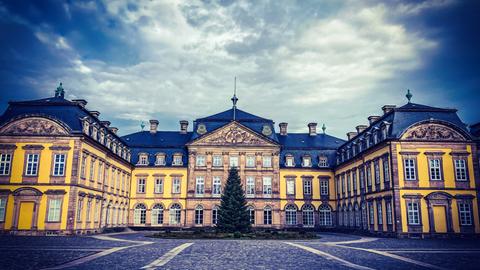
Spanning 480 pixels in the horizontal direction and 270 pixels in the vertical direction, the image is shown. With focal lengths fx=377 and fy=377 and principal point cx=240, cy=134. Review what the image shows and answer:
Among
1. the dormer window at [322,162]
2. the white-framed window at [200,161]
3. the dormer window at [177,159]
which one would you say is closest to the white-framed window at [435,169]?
the dormer window at [322,162]

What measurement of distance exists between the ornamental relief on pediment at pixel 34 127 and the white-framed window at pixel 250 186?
23497 millimetres

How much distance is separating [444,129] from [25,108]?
37363mm

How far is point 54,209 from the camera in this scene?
1259 inches

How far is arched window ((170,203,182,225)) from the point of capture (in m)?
48.6

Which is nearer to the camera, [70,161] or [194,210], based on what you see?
[70,161]

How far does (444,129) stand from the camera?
109 ft

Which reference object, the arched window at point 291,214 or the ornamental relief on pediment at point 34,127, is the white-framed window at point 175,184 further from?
the ornamental relief on pediment at point 34,127

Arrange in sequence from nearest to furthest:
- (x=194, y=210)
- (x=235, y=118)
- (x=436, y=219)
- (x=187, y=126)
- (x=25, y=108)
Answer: (x=436, y=219) → (x=25, y=108) → (x=194, y=210) → (x=235, y=118) → (x=187, y=126)

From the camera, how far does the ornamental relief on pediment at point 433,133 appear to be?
109 feet

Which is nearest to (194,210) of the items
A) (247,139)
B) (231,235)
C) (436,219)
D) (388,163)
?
(247,139)

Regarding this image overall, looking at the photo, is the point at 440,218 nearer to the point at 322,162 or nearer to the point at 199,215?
Result: the point at 322,162

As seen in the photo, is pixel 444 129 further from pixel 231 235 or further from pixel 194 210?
pixel 194 210

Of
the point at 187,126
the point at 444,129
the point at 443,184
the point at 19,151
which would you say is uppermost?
the point at 187,126

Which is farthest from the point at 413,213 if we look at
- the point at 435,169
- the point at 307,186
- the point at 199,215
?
the point at 199,215
